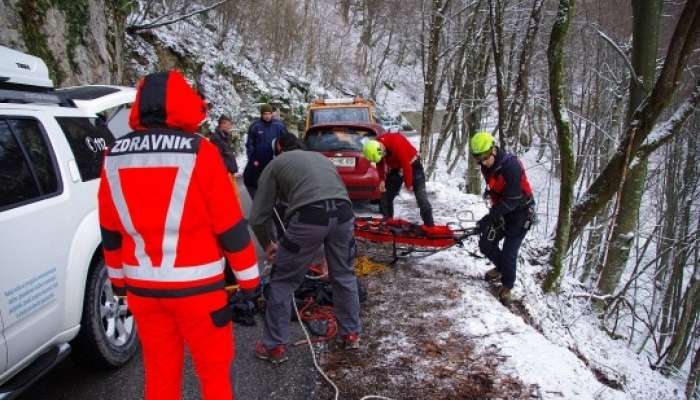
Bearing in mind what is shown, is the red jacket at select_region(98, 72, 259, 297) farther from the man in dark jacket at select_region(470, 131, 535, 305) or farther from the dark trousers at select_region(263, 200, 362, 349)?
the man in dark jacket at select_region(470, 131, 535, 305)

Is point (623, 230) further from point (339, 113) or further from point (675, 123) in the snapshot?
point (339, 113)

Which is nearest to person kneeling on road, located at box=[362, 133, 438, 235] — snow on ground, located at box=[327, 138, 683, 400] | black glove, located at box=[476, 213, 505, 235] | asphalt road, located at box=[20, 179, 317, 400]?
snow on ground, located at box=[327, 138, 683, 400]

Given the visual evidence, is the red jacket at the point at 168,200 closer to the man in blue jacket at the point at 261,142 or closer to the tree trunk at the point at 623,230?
the man in blue jacket at the point at 261,142

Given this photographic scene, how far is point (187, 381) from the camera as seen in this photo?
3.21 meters

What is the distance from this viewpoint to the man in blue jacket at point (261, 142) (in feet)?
20.2

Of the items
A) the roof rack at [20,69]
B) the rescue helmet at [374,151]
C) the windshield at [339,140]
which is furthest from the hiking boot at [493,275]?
the roof rack at [20,69]

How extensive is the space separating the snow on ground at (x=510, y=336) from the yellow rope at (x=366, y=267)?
220 mm

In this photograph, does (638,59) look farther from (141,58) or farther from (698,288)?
(141,58)

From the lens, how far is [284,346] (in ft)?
12.0

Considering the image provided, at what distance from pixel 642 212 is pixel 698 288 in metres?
10.6

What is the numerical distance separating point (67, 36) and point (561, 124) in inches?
310

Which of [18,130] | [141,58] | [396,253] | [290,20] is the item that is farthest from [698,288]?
[290,20]

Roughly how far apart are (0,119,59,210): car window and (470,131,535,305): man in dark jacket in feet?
12.1

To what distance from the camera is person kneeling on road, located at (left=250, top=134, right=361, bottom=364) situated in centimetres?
324
